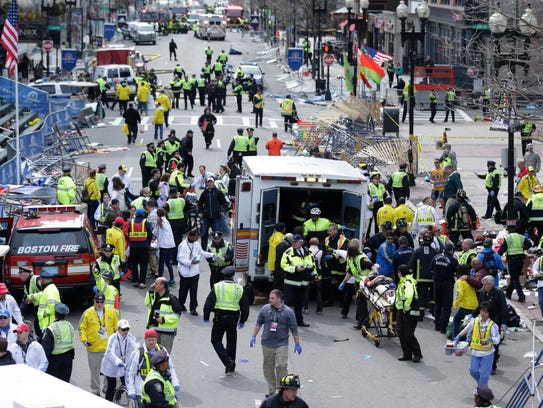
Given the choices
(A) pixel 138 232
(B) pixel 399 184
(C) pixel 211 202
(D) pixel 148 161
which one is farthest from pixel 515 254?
(D) pixel 148 161

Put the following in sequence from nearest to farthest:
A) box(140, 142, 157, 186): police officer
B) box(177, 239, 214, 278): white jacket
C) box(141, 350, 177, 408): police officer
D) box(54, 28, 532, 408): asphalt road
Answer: box(141, 350, 177, 408): police officer → box(54, 28, 532, 408): asphalt road → box(177, 239, 214, 278): white jacket → box(140, 142, 157, 186): police officer

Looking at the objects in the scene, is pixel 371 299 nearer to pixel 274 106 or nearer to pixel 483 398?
pixel 483 398

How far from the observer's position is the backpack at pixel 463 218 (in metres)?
24.1

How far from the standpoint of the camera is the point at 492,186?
27750mm

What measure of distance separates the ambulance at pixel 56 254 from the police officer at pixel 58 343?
182 inches

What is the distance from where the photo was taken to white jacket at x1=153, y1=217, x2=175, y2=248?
22.0 meters

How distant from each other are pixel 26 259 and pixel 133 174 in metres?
15.7

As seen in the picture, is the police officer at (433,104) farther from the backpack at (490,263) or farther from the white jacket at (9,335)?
the white jacket at (9,335)

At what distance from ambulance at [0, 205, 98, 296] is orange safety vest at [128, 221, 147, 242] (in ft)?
6.54

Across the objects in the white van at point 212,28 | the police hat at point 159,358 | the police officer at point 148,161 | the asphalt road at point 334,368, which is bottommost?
the white van at point 212,28

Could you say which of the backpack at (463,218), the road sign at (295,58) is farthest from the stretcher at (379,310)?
the road sign at (295,58)

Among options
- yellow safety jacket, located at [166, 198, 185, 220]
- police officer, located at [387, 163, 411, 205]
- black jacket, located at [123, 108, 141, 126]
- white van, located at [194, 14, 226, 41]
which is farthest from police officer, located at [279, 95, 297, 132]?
white van, located at [194, 14, 226, 41]

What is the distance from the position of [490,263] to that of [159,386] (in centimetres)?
758

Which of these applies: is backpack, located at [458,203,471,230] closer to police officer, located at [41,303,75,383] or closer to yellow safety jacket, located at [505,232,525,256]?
yellow safety jacket, located at [505,232,525,256]
